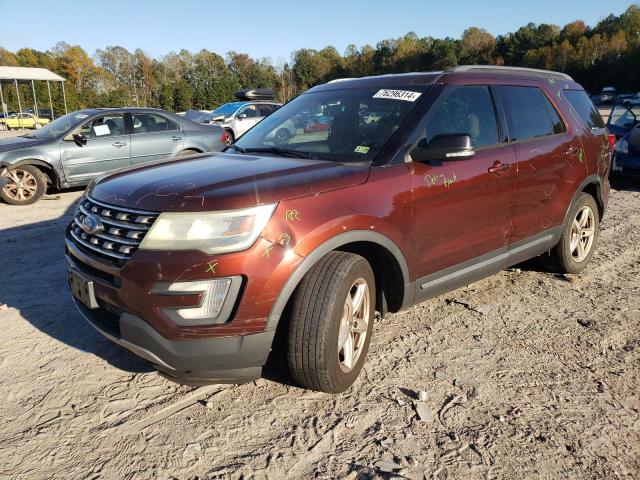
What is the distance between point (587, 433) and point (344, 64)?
10755 cm

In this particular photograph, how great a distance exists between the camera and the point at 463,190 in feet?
11.5

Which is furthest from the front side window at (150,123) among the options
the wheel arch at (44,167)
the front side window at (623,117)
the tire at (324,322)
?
the front side window at (623,117)

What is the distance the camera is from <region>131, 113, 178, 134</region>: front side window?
377 inches

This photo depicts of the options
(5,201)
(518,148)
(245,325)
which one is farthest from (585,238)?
(5,201)

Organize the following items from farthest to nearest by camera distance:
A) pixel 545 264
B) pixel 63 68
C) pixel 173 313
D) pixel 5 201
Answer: pixel 63 68 < pixel 5 201 < pixel 545 264 < pixel 173 313

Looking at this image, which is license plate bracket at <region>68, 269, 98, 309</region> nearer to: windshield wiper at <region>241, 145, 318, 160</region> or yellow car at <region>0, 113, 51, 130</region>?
windshield wiper at <region>241, 145, 318, 160</region>

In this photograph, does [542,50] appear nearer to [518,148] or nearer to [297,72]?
[297,72]

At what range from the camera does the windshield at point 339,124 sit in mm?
3389

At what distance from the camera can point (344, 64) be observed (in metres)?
104

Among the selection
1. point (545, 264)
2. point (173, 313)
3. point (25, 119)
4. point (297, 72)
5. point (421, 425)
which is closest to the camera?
point (173, 313)

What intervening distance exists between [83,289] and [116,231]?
0.44m

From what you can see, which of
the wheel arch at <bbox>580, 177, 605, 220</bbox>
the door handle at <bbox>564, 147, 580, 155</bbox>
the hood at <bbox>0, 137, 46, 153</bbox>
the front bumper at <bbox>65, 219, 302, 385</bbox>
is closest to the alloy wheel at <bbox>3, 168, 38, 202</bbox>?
the hood at <bbox>0, 137, 46, 153</bbox>

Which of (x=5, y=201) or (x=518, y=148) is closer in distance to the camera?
(x=518, y=148)

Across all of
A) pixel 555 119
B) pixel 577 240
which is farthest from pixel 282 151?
pixel 577 240
